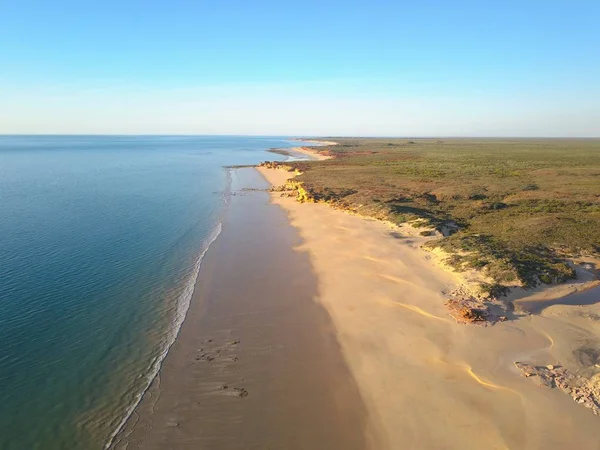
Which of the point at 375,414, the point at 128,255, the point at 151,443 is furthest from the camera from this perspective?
the point at 128,255

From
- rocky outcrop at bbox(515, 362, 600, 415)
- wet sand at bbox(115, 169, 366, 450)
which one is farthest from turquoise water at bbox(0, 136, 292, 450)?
rocky outcrop at bbox(515, 362, 600, 415)

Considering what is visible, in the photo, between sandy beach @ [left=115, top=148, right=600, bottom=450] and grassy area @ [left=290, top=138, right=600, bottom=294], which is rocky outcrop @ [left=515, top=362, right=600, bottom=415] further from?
grassy area @ [left=290, top=138, right=600, bottom=294]

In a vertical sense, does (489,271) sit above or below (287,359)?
above

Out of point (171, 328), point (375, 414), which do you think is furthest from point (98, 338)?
point (375, 414)

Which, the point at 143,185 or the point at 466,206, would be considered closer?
the point at 466,206

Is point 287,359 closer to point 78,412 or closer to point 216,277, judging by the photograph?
point 78,412

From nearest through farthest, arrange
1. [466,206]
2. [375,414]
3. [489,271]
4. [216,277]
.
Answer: [375,414]
[489,271]
[216,277]
[466,206]
